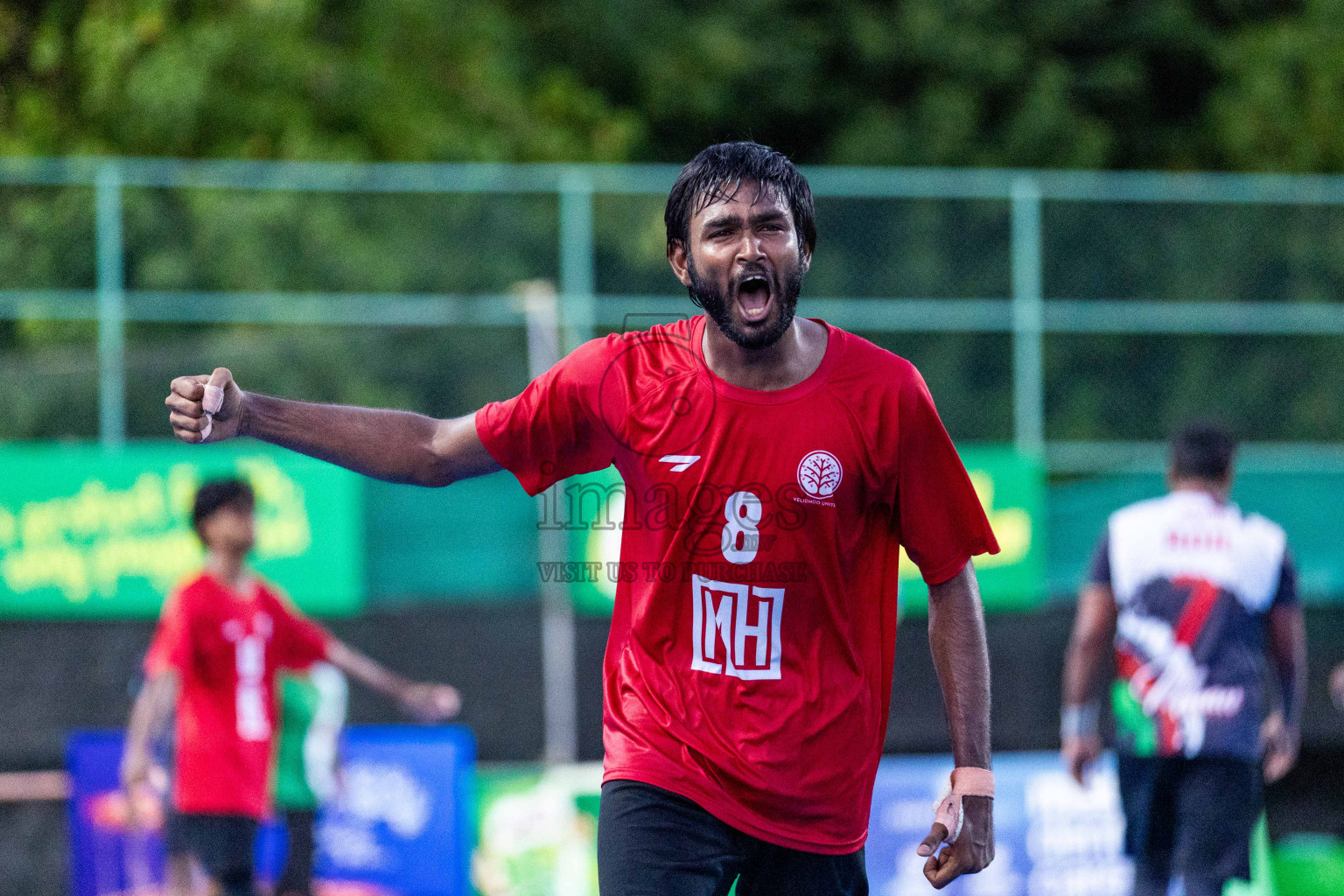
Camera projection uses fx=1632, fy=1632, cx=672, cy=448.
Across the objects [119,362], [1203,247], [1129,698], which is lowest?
[1129,698]

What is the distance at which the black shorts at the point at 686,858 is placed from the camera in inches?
135

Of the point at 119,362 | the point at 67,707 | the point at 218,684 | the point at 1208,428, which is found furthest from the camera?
the point at 119,362

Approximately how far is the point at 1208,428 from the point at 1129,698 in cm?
113

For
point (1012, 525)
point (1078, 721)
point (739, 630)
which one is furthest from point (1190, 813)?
point (1012, 525)

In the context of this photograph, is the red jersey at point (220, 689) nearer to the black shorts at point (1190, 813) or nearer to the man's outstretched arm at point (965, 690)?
the black shorts at point (1190, 813)

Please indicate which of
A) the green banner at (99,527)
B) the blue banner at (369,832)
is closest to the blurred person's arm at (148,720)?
the blue banner at (369,832)

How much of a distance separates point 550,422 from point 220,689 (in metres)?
4.10

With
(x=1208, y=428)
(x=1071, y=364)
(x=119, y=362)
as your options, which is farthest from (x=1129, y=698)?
(x=119, y=362)

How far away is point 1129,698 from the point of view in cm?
658

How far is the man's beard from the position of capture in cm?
342

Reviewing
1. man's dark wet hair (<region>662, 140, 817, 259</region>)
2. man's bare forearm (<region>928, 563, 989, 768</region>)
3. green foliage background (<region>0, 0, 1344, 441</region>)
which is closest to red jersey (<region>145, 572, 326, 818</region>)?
green foliage background (<region>0, 0, 1344, 441</region>)

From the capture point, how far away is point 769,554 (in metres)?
3.49

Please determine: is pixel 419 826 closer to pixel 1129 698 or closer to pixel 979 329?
pixel 1129 698

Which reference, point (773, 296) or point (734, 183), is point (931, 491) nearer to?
point (773, 296)
